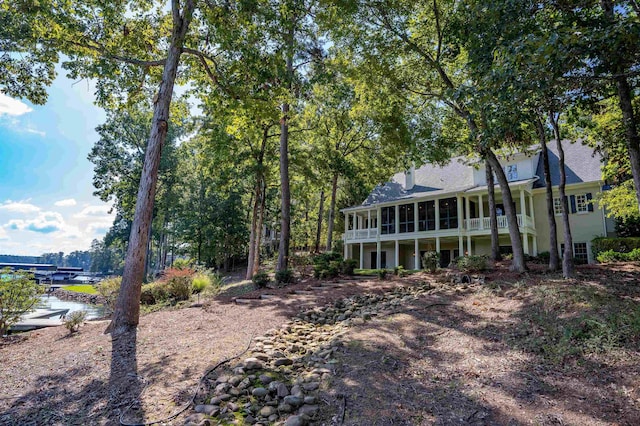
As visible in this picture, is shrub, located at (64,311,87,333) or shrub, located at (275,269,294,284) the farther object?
shrub, located at (275,269,294,284)

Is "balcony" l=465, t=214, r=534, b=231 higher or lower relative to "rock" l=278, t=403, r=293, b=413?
higher

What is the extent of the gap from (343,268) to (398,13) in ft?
32.0

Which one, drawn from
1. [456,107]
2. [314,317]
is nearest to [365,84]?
[456,107]

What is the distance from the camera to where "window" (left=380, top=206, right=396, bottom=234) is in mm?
22866

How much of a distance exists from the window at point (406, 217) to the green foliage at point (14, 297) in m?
18.8

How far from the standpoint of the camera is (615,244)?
14875mm

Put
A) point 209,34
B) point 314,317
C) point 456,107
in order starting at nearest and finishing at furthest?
point 314,317
point 209,34
point 456,107

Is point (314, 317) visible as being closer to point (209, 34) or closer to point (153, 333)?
point (153, 333)

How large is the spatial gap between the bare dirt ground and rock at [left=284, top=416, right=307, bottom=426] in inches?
8.4

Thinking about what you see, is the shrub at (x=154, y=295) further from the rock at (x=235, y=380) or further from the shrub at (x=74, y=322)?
the rock at (x=235, y=380)

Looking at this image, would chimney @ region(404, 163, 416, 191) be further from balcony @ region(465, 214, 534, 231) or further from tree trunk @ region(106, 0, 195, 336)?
tree trunk @ region(106, 0, 195, 336)

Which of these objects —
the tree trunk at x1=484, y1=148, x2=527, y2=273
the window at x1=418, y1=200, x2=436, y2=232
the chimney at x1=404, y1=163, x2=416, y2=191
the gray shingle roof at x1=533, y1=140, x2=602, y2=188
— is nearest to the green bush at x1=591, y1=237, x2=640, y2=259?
the gray shingle roof at x1=533, y1=140, x2=602, y2=188

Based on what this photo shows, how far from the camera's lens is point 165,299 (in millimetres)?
Answer: 11312

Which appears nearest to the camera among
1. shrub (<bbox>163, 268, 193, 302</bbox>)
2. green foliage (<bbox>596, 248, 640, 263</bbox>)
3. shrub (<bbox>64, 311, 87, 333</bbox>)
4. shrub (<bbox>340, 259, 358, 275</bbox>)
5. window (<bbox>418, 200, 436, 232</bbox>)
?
shrub (<bbox>64, 311, 87, 333</bbox>)
